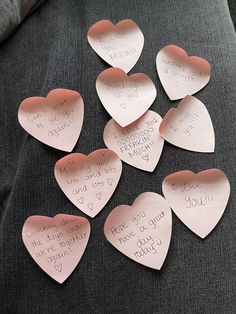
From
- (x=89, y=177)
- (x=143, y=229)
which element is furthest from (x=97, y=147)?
(x=143, y=229)

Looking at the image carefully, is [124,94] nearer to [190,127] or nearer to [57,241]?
[190,127]

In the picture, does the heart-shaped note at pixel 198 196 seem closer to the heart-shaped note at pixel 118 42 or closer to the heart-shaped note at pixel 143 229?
the heart-shaped note at pixel 143 229

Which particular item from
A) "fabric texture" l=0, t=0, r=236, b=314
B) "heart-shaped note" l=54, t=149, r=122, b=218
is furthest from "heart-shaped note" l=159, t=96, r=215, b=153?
"heart-shaped note" l=54, t=149, r=122, b=218

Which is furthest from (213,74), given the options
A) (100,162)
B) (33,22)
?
(33,22)

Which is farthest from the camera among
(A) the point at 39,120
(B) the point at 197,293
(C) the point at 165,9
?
(C) the point at 165,9

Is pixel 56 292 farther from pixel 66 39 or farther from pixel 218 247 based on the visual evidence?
pixel 66 39

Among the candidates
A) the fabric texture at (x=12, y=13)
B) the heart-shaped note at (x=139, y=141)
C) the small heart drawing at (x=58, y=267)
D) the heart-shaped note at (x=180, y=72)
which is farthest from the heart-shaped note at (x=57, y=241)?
the fabric texture at (x=12, y=13)

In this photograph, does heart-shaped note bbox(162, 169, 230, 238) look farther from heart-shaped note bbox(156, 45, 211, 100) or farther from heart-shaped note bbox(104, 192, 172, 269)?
heart-shaped note bbox(156, 45, 211, 100)
